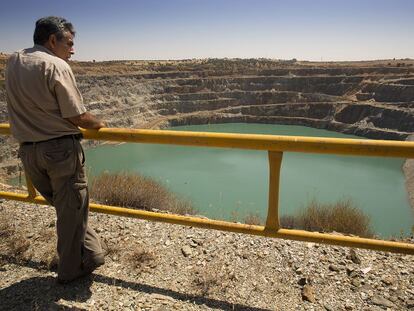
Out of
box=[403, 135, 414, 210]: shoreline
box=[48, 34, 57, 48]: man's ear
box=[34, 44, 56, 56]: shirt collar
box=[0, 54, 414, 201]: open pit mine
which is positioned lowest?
box=[403, 135, 414, 210]: shoreline

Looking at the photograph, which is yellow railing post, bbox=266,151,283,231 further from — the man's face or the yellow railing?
the man's face

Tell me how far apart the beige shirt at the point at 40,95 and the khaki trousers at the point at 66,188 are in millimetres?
98

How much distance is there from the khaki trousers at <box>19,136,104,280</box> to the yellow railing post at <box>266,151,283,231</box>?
1372 mm

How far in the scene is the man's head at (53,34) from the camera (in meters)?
2.65

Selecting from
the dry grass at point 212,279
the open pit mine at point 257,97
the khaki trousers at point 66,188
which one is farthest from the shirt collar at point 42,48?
the open pit mine at point 257,97

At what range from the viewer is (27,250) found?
11.8 feet

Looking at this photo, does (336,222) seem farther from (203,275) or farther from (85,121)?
(85,121)

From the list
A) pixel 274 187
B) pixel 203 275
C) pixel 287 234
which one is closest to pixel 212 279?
pixel 203 275

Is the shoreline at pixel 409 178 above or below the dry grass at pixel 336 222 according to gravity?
below

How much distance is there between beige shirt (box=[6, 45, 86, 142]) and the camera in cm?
253

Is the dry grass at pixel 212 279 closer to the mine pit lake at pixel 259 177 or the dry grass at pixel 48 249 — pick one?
the dry grass at pixel 48 249

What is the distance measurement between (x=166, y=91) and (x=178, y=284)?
53073 millimetres

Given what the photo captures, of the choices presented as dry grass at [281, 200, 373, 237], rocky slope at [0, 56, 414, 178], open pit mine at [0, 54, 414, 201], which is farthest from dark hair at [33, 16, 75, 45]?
rocky slope at [0, 56, 414, 178]

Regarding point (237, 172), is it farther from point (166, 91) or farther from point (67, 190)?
point (166, 91)
